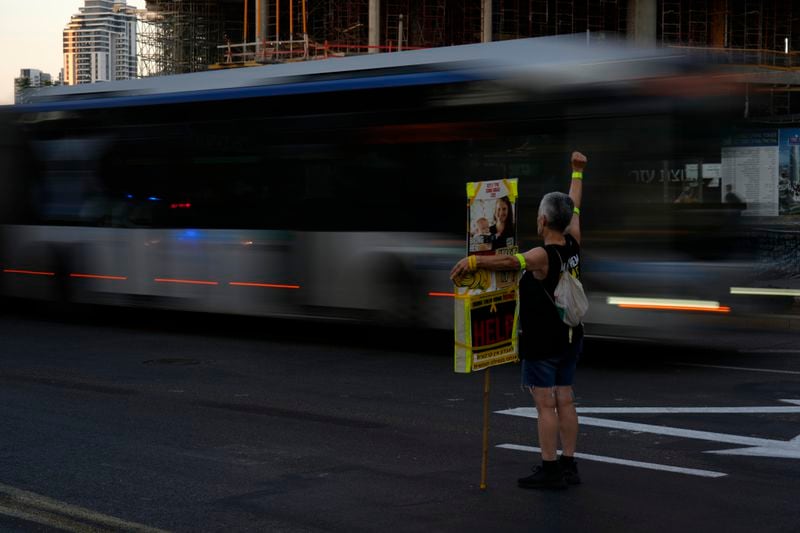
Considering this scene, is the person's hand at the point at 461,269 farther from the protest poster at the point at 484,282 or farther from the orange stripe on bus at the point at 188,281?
the orange stripe on bus at the point at 188,281

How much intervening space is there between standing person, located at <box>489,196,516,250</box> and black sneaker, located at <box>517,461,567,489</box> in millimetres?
1386

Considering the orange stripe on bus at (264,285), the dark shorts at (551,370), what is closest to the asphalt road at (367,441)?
the dark shorts at (551,370)

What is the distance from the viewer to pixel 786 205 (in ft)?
78.3

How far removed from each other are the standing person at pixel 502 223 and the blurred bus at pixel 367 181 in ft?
17.9

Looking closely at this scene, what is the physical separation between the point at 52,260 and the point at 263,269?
14.4ft

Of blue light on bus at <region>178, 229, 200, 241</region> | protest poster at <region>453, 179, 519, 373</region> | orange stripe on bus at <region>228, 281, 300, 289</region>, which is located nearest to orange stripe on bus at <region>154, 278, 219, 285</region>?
orange stripe on bus at <region>228, 281, 300, 289</region>

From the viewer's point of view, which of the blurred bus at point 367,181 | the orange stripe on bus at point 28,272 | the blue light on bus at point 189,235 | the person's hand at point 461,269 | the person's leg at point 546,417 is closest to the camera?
the person's hand at point 461,269

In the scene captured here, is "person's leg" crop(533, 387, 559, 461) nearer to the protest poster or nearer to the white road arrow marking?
the protest poster

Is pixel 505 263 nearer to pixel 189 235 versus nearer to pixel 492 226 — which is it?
pixel 492 226

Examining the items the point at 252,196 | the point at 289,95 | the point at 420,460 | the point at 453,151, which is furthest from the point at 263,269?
the point at 420,460

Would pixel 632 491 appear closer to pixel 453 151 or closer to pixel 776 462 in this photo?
pixel 776 462

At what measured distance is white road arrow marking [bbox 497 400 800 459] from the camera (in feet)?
27.5

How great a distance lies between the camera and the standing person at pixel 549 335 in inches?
273

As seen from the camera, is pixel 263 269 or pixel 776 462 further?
pixel 263 269
